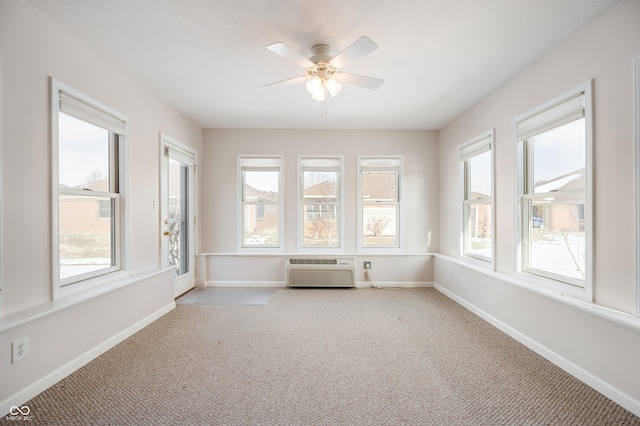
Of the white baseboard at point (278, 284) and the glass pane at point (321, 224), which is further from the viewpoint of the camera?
the glass pane at point (321, 224)

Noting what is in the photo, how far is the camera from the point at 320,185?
4820 millimetres

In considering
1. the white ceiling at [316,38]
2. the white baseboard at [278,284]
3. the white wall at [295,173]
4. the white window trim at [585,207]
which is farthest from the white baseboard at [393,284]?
the white ceiling at [316,38]

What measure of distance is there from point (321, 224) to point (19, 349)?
3.62 meters

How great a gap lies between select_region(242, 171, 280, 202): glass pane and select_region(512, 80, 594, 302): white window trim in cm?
330

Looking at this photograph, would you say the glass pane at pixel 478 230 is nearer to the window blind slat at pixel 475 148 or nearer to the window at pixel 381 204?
the window blind slat at pixel 475 148

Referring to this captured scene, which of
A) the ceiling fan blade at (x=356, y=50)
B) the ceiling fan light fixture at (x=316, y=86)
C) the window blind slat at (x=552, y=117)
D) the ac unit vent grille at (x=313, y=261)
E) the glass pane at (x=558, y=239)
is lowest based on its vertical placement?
the ac unit vent grille at (x=313, y=261)

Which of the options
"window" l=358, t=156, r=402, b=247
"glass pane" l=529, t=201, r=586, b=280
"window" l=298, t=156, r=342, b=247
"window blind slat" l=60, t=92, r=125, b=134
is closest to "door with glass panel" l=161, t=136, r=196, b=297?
"window blind slat" l=60, t=92, r=125, b=134

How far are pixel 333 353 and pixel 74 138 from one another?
2.77m

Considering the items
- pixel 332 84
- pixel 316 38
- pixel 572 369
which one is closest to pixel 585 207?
pixel 572 369

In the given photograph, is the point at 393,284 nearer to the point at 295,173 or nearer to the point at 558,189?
the point at 295,173

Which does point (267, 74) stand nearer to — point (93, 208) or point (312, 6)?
point (312, 6)

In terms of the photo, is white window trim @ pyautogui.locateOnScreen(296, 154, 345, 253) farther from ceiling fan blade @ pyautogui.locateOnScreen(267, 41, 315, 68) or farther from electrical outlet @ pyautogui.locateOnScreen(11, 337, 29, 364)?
electrical outlet @ pyautogui.locateOnScreen(11, 337, 29, 364)

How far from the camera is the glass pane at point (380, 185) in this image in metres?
4.80

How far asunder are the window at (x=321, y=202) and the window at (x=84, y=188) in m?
2.60
